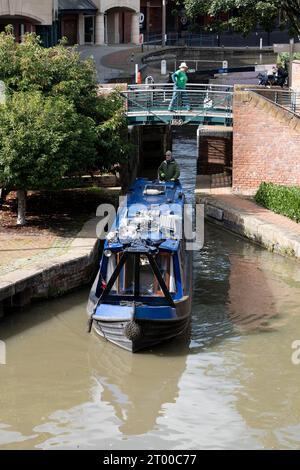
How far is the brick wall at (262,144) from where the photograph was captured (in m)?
A: 31.9

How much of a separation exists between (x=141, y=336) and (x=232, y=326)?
10.0ft

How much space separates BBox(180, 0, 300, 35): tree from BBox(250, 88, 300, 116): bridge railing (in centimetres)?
628

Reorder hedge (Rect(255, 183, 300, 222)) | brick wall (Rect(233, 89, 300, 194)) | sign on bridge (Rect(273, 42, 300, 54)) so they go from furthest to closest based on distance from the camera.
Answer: sign on bridge (Rect(273, 42, 300, 54)) < brick wall (Rect(233, 89, 300, 194)) < hedge (Rect(255, 183, 300, 222))

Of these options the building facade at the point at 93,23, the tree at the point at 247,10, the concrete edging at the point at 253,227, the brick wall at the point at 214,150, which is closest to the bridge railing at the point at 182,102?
the brick wall at the point at 214,150

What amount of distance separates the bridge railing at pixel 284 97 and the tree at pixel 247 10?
6.28 m

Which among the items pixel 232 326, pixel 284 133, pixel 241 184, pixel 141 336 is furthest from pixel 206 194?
pixel 141 336

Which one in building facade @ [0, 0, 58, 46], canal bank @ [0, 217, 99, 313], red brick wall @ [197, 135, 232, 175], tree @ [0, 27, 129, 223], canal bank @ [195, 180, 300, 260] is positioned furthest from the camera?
building facade @ [0, 0, 58, 46]

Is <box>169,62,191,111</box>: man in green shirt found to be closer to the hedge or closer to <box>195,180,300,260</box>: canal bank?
<box>195,180,300,260</box>: canal bank

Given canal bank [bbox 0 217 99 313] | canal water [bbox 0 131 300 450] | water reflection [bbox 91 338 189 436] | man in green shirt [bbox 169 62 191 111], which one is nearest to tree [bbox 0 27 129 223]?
canal bank [bbox 0 217 99 313]

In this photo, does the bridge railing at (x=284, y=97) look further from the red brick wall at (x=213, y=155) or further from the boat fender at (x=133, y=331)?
the boat fender at (x=133, y=331)

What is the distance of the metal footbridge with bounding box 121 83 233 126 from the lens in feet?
111

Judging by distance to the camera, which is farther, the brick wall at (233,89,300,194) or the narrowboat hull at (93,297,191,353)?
the brick wall at (233,89,300,194)

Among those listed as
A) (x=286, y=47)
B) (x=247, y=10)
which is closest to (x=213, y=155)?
(x=286, y=47)

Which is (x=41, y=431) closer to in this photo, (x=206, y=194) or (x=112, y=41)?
(x=206, y=194)
